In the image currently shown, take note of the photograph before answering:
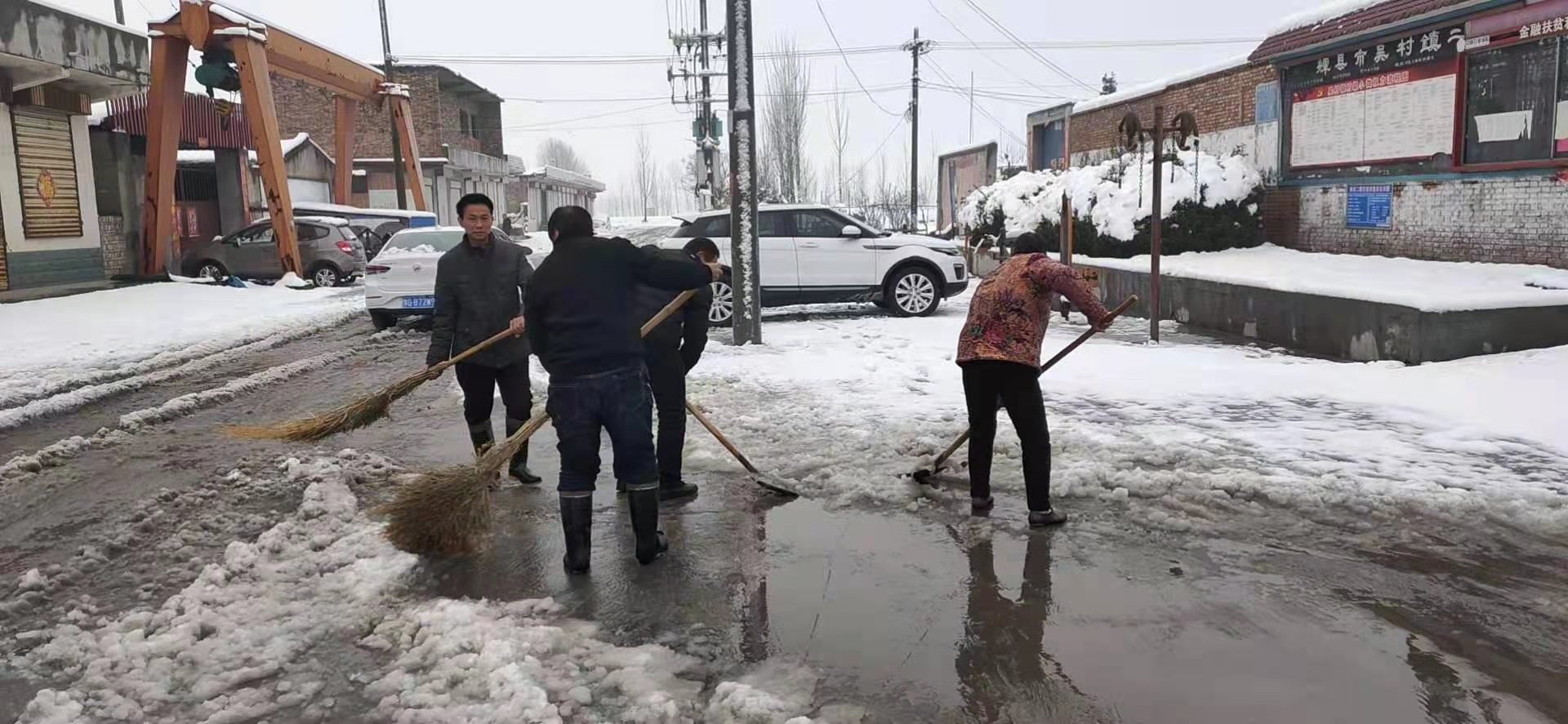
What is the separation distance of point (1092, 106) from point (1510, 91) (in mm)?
11158

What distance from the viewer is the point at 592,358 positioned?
434 centimetres

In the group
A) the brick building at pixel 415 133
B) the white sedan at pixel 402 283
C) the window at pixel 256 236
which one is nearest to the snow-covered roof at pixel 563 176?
the brick building at pixel 415 133

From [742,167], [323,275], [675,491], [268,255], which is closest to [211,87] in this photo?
[268,255]

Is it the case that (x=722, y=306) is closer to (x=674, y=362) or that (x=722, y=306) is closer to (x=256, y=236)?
(x=674, y=362)

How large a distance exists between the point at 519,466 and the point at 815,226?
8149mm

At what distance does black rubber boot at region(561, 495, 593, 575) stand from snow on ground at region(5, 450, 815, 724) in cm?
34

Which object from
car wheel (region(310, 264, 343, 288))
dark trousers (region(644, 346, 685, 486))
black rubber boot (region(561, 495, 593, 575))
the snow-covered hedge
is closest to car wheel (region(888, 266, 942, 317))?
the snow-covered hedge

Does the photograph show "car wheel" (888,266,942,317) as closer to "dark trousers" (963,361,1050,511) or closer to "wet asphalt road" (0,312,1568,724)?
→ "wet asphalt road" (0,312,1568,724)

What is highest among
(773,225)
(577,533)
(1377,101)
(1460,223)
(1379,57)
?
(1379,57)

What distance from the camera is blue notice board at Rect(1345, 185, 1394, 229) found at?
39.3 feet

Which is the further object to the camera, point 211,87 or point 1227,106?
point 211,87

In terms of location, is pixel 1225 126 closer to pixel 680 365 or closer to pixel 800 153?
pixel 680 365

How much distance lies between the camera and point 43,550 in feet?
15.7

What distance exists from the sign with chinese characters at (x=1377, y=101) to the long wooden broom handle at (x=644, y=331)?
9.45 meters
